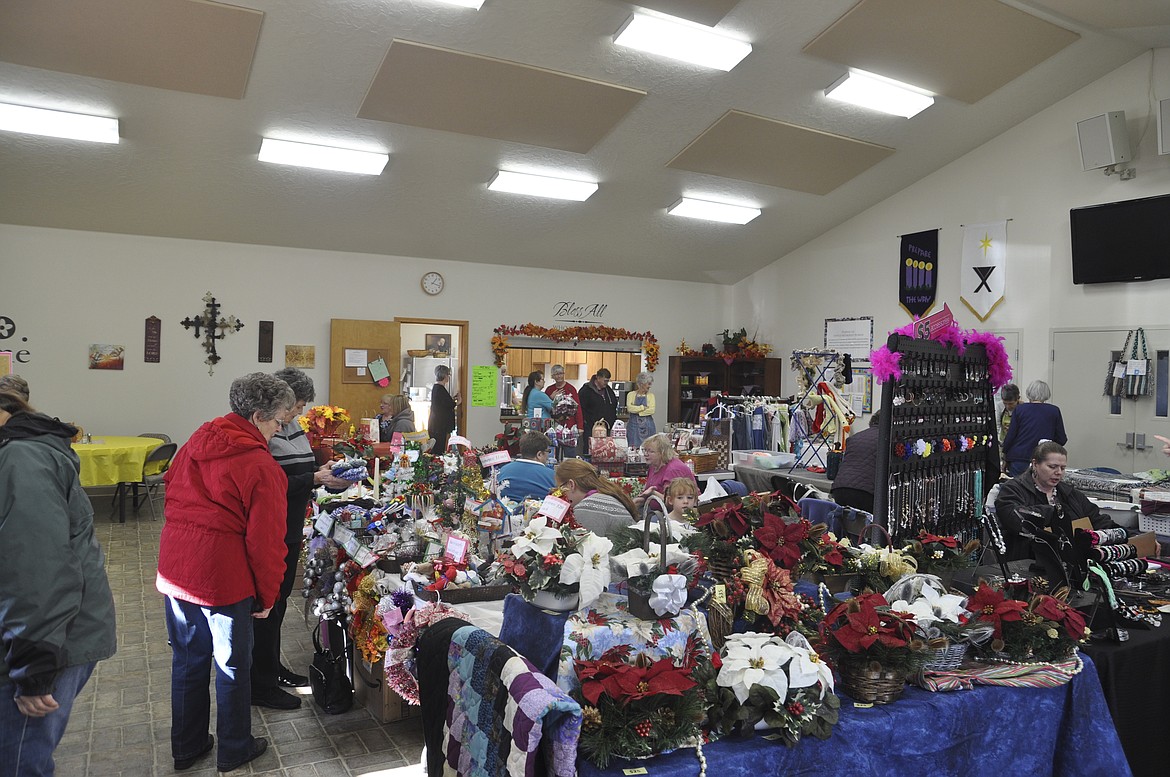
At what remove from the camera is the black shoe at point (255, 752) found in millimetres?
3166

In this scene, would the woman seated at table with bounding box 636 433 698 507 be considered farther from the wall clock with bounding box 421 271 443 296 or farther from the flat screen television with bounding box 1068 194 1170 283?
the wall clock with bounding box 421 271 443 296

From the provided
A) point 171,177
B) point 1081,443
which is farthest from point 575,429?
point 1081,443

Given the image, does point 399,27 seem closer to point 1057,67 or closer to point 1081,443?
point 1057,67

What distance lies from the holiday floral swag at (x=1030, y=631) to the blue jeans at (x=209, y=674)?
281 cm

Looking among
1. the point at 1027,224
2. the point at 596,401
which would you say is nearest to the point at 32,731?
the point at 596,401

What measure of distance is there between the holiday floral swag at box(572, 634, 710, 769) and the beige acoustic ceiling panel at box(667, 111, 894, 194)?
6.62 meters

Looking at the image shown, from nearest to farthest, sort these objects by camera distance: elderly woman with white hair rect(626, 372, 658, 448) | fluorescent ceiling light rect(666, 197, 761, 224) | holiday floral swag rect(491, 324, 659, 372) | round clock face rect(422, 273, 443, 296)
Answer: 1. elderly woman with white hair rect(626, 372, 658, 448)
2. fluorescent ceiling light rect(666, 197, 761, 224)
3. round clock face rect(422, 273, 443, 296)
4. holiday floral swag rect(491, 324, 659, 372)

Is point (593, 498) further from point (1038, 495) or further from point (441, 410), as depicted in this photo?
point (441, 410)

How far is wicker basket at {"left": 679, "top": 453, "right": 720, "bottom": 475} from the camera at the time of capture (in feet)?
25.8

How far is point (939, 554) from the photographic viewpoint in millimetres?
3279

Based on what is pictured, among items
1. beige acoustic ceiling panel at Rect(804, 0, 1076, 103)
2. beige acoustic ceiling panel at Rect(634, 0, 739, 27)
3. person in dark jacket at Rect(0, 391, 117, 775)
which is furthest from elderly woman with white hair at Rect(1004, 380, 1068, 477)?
person in dark jacket at Rect(0, 391, 117, 775)

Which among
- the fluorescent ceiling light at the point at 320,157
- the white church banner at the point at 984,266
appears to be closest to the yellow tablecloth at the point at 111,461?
the fluorescent ceiling light at the point at 320,157

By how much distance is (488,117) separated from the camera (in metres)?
7.09

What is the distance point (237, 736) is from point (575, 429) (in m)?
4.93
